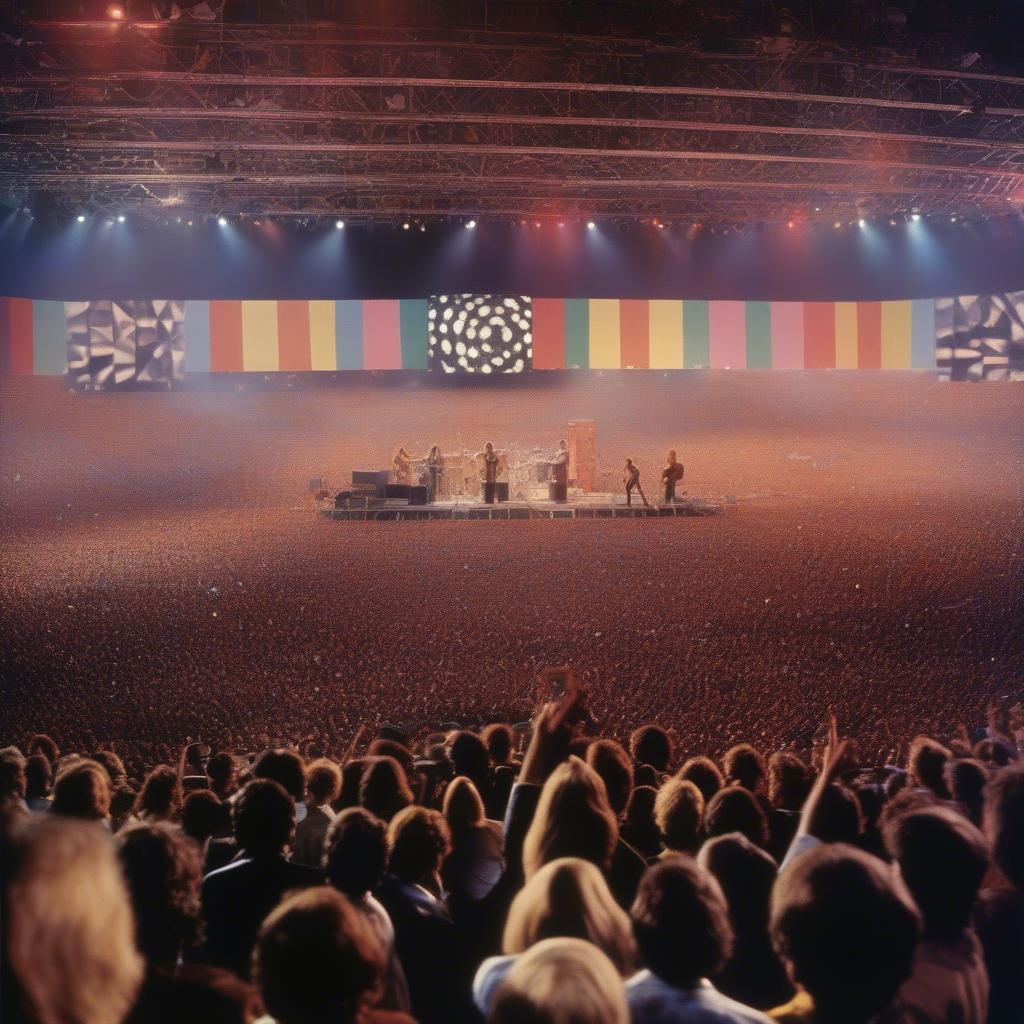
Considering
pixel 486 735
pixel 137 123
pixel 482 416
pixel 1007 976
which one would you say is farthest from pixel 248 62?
pixel 1007 976

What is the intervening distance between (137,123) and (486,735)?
7.57m

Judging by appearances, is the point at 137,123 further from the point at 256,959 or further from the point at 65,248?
the point at 256,959

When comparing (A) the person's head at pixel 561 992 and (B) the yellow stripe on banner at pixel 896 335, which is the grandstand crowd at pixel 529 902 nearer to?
(A) the person's head at pixel 561 992

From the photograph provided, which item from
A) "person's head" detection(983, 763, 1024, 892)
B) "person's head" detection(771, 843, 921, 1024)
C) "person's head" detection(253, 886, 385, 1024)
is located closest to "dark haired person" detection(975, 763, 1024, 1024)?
"person's head" detection(983, 763, 1024, 892)

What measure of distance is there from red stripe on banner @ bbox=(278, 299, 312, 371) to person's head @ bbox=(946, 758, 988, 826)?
907cm

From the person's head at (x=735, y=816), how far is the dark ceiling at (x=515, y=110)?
6754 mm

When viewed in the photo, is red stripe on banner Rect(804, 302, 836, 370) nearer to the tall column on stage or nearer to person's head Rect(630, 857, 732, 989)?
the tall column on stage

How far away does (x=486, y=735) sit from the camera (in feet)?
15.5

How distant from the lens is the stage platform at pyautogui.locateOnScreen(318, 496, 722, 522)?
10914 mm

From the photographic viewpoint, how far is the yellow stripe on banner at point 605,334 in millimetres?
11539

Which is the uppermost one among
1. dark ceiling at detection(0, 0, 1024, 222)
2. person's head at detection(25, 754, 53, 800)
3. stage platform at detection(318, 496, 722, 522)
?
dark ceiling at detection(0, 0, 1024, 222)

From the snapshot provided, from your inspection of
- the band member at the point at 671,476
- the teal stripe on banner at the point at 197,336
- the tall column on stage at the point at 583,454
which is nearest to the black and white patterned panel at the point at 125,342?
the teal stripe on banner at the point at 197,336

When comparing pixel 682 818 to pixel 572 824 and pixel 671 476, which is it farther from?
pixel 671 476

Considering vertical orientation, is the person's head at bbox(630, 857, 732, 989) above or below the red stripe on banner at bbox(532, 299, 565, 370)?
below
